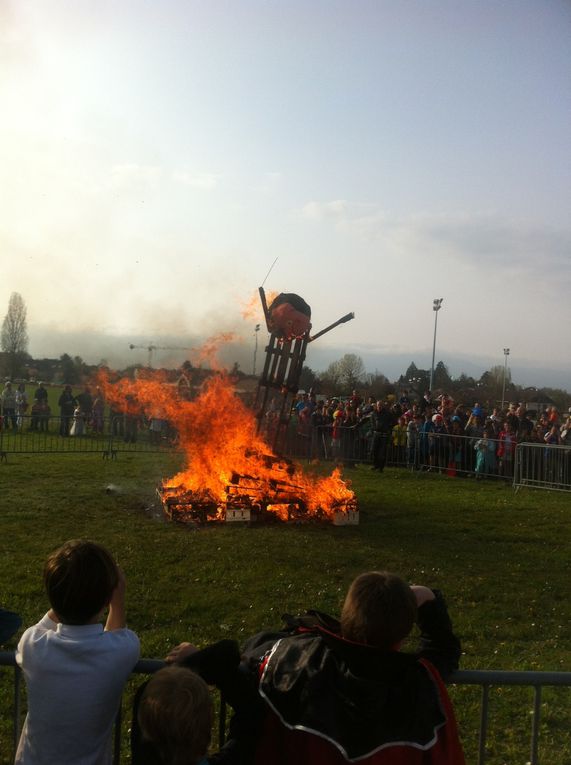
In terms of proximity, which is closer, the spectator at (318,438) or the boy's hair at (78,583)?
the boy's hair at (78,583)

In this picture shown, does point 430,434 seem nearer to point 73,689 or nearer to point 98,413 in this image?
point 98,413

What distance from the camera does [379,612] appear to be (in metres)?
2.29

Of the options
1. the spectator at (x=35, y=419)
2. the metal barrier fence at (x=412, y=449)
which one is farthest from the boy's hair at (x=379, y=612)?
the spectator at (x=35, y=419)

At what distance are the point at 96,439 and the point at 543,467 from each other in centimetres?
1283

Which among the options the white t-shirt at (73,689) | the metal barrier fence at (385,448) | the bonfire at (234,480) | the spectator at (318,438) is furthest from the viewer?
the spectator at (318,438)

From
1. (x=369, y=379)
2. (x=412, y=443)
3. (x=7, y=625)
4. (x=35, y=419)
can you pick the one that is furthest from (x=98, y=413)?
(x=369, y=379)

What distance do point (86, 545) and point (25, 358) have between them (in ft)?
151

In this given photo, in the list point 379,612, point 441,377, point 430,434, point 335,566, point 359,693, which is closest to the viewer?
point 359,693

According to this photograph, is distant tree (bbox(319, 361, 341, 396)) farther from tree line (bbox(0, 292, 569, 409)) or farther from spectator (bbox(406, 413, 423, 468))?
spectator (bbox(406, 413, 423, 468))

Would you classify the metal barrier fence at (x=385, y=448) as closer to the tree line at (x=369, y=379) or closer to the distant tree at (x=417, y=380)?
the tree line at (x=369, y=379)

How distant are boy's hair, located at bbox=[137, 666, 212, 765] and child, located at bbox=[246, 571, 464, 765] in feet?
0.93

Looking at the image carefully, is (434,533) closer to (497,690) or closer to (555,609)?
(555,609)

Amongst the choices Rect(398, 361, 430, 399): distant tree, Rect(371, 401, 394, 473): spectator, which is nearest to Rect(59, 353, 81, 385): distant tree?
Rect(371, 401, 394, 473): spectator

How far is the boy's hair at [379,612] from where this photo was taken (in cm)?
228
